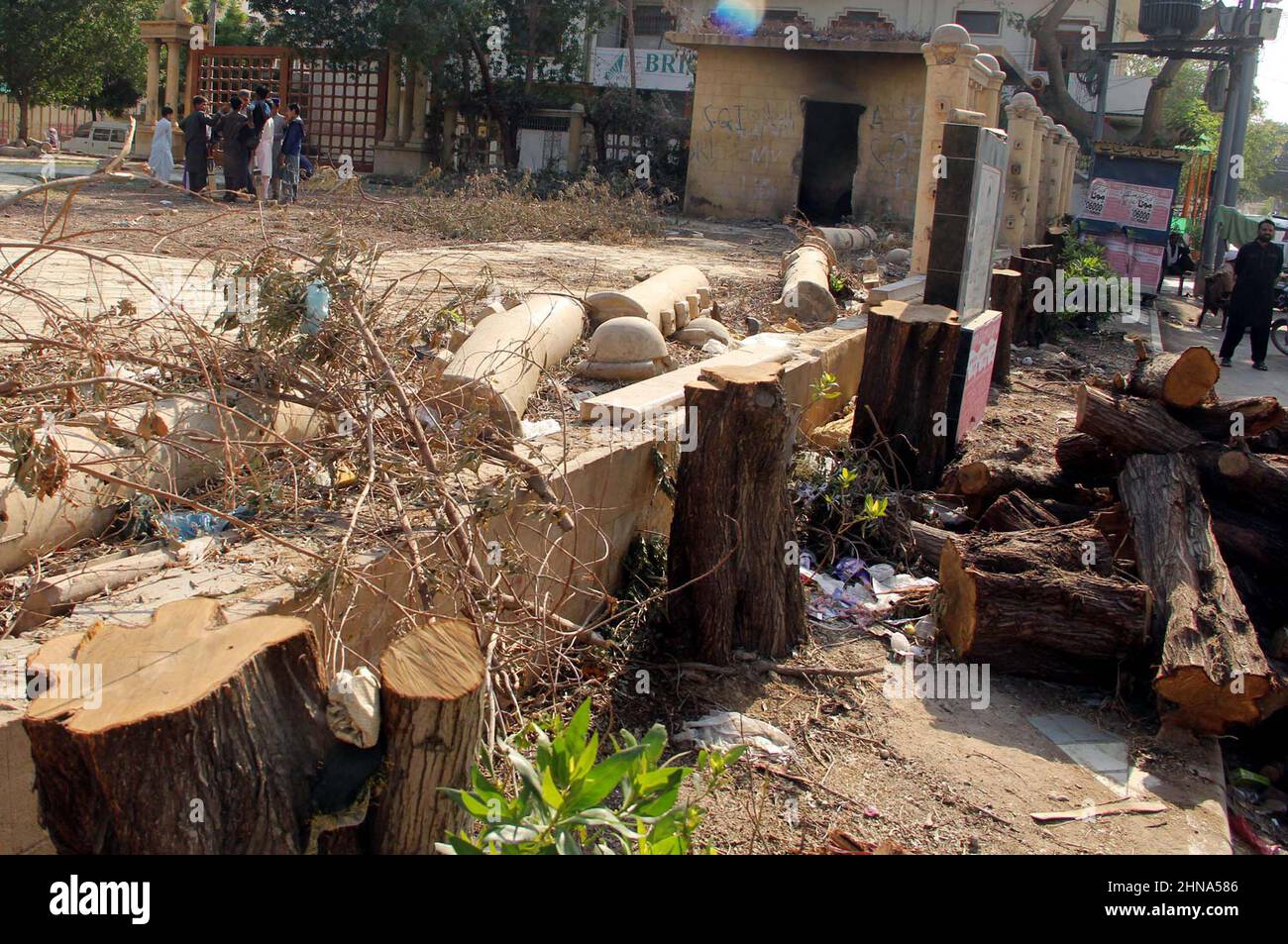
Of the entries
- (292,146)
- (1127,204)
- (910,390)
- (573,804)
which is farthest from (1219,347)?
(573,804)

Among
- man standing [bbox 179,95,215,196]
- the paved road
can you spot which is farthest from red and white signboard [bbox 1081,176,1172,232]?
man standing [bbox 179,95,215,196]

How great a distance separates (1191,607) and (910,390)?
2531mm

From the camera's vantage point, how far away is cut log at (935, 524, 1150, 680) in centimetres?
466

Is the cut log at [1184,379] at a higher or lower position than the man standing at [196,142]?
lower

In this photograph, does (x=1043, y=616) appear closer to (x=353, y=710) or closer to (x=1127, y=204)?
(x=353, y=710)

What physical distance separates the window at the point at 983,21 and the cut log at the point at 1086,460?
31.0 metres

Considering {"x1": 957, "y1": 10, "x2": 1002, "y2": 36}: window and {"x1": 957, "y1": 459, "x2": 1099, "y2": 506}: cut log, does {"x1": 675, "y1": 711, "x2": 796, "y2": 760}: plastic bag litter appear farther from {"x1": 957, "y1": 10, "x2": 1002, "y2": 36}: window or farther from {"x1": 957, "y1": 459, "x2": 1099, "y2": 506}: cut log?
{"x1": 957, "y1": 10, "x2": 1002, "y2": 36}: window

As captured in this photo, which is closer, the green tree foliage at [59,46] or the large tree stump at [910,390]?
the large tree stump at [910,390]

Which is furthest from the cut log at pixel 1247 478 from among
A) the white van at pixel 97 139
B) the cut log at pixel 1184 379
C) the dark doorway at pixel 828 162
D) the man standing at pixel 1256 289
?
the white van at pixel 97 139

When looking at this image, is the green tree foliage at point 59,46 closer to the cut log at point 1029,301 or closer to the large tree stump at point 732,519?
the cut log at point 1029,301

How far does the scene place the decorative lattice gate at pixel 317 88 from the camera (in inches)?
947

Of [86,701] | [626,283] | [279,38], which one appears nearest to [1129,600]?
[86,701]

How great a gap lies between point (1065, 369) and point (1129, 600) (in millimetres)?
7489

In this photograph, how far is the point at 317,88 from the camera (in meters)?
25.1
